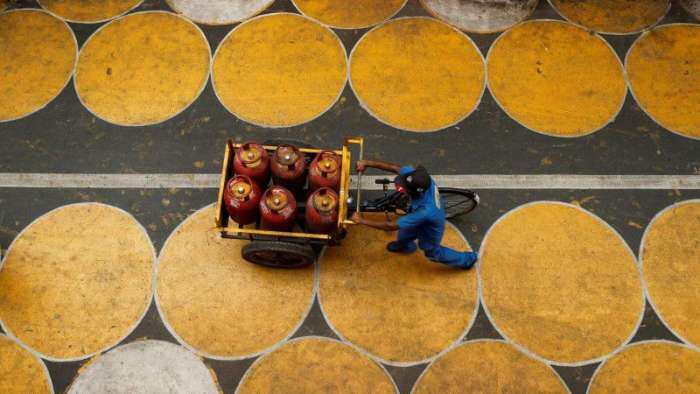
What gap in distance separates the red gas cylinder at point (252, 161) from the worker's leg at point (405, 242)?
5.59ft

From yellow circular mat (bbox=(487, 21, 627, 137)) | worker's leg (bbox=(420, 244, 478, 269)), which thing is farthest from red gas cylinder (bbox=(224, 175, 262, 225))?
yellow circular mat (bbox=(487, 21, 627, 137))

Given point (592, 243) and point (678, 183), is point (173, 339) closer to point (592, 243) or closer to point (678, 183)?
point (592, 243)

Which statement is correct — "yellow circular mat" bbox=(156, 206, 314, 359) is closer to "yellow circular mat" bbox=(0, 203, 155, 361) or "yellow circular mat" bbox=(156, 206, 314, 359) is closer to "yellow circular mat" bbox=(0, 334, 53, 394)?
"yellow circular mat" bbox=(0, 203, 155, 361)

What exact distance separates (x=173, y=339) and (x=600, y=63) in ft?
22.7

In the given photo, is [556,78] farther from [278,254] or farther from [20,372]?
[20,372]

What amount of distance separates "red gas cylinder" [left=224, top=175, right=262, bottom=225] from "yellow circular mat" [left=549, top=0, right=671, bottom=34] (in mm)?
5510

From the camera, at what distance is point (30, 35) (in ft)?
25.2

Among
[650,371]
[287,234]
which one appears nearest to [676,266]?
[650,371]

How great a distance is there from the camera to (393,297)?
6.30 meters

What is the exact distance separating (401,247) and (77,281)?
13.2 ft

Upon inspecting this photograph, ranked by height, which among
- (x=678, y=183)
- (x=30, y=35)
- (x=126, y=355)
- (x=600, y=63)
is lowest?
(x=126, y=355)

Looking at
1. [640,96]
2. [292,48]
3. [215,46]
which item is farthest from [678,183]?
[215,46]

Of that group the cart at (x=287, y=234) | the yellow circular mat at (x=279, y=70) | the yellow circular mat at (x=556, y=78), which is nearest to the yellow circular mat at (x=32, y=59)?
the yellow circular mat at (x=279, y=70)

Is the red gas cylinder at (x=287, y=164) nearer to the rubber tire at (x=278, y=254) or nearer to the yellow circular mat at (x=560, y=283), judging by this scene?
the rubber tire at (x=278, y=254)
